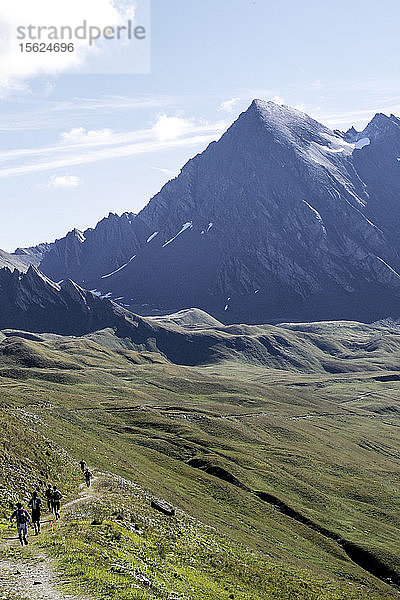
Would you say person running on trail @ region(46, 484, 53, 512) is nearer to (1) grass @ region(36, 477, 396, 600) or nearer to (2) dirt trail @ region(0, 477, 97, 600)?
(1) grass @ region(36, 477, 396, 600)

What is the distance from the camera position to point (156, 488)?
3295 inches

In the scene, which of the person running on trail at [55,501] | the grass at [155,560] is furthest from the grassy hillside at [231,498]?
the person running on trail at [55,501]

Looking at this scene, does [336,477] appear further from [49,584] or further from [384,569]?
[49,584]

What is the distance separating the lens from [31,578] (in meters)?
31.8

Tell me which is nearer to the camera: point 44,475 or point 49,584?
point 49,584

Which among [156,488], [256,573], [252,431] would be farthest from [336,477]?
[256,573]

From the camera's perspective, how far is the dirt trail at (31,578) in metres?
29.0

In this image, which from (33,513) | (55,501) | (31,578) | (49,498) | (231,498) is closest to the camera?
(31,578)

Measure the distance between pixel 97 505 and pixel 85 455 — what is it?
1269 inches

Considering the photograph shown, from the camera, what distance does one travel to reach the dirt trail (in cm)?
2902

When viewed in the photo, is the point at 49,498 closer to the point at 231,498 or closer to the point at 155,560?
the point at 155,560

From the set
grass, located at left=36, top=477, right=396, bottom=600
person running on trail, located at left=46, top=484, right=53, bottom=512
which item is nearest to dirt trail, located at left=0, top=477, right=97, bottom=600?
grass, located at left=36, top=477, right=396, bottom=600

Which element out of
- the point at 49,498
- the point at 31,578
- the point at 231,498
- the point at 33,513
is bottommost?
the point at 231,498

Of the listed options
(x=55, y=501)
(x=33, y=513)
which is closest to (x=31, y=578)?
(x=33, y=513)
